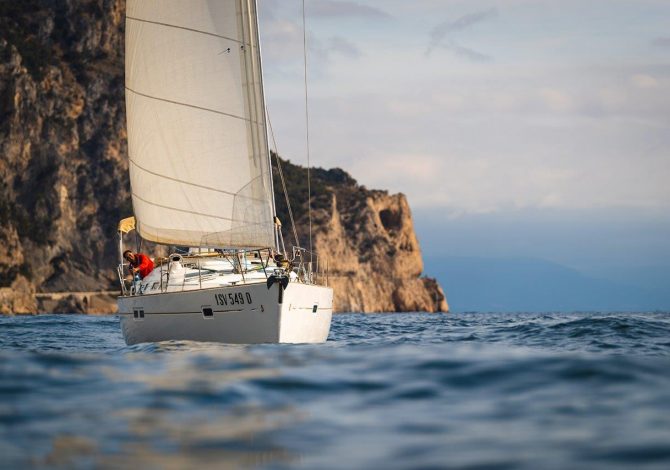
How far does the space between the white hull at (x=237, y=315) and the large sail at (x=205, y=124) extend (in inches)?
103

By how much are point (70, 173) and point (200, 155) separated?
7388 centimetres

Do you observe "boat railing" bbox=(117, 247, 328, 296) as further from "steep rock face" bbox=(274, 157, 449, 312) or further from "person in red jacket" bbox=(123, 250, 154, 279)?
"steep rock face" bbox=(274, 157, 449, 312)

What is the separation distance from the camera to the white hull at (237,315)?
1716 centimetres

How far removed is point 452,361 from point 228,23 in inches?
549

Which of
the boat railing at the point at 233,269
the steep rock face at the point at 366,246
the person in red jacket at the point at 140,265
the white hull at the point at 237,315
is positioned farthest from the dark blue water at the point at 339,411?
the steep rock face at the point at 366,246

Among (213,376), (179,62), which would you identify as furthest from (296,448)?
(179,62)

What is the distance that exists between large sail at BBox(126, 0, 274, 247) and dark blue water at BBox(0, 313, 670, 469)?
1133 cm

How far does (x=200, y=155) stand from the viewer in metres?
21.1

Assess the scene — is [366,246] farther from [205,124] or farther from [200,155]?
[205,124]

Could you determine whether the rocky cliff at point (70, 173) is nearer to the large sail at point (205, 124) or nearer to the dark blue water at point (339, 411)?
the large sail at point (205, 124)

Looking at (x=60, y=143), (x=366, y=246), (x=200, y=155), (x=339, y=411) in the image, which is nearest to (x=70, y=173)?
(x=60, y=143)

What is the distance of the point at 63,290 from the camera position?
85.5m

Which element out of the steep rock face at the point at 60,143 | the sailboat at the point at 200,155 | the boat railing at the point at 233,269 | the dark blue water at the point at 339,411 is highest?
the steep rock face at the point at 60,143

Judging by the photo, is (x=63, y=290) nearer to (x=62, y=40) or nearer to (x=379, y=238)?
(x=62, y=40)
